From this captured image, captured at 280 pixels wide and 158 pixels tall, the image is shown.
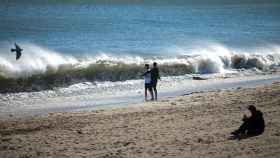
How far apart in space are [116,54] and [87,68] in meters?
9.93

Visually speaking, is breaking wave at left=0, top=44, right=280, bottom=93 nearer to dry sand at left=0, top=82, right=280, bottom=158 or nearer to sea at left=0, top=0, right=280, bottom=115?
→ sea at left=0, top=0, right=280, bottom=115

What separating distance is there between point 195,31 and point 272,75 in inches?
1216

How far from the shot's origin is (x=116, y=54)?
3512 centimetres

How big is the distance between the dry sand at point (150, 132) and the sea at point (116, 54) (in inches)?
82.4

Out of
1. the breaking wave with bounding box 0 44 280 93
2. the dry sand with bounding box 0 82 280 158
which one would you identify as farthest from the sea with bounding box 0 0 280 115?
the dry sand with bounding box 0 82 280 158

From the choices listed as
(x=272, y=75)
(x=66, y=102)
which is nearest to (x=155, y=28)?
(x=272, y=75)

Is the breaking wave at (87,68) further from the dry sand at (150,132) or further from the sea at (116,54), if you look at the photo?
the dry sand at (150,132)

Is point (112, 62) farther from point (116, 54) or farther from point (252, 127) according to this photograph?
point (252, 127)

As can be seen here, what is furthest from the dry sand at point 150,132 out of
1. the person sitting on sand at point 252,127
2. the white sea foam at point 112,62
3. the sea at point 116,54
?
the white sea foam at point 112,62

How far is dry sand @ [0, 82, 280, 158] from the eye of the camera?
40.4 feet

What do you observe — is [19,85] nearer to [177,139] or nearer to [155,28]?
[177,139]

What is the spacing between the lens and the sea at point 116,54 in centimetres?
2088

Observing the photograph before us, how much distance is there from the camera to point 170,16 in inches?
2881

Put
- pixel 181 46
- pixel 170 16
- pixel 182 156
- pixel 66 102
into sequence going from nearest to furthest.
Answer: pixel 182 156
pixel 66 102
pixel 181 46
pixel 170 16
